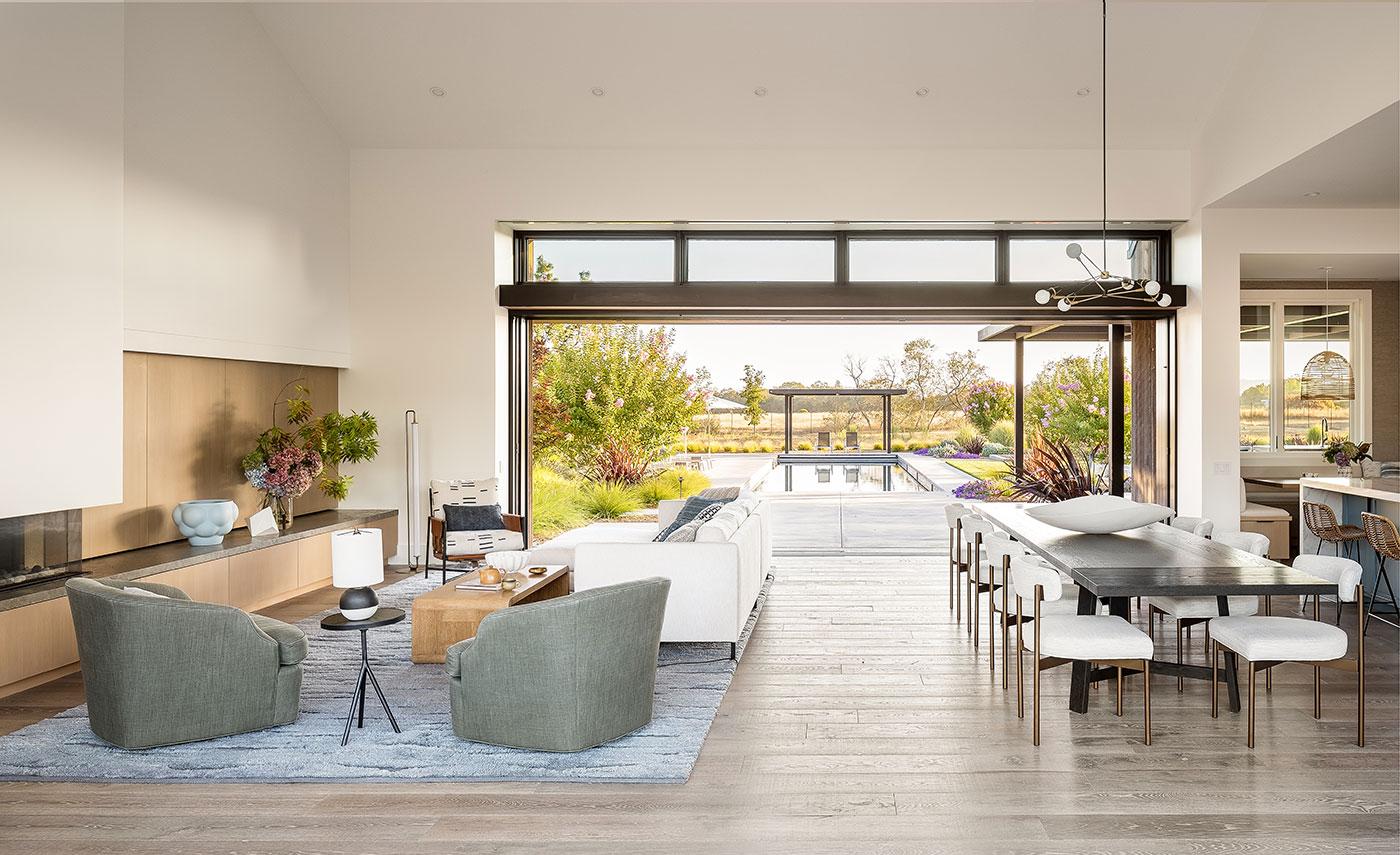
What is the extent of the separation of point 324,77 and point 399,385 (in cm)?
264

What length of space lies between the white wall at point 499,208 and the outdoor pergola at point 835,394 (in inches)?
293

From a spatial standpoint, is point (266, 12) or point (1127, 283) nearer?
point (1127, 283)

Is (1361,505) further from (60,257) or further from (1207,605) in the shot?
(60,257)

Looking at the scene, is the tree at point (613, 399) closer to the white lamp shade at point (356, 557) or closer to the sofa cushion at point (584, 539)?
the sofa cushion at point (584, 539)

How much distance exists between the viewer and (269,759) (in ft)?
12.8

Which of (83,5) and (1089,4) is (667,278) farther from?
(83,5)

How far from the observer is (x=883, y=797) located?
3555 mm

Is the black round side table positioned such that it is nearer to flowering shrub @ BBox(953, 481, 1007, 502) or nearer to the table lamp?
the table lamp

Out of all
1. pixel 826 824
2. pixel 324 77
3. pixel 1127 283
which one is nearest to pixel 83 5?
pixel 324 77

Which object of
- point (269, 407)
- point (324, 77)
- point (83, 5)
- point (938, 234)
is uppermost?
point (324, 77)

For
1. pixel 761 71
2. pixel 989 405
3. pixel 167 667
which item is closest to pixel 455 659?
pixel 167 667

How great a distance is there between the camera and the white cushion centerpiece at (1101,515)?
17.2 ft

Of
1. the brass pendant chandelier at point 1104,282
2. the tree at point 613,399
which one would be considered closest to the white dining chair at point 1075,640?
the brass pendant chandelier at point 1104,282

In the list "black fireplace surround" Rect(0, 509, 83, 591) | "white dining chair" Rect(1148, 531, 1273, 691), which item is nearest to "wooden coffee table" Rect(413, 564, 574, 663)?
"black fireplace surround" Rect(0, 509, 83, 591)
